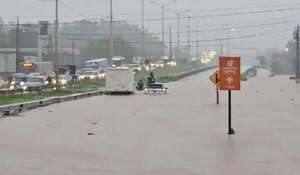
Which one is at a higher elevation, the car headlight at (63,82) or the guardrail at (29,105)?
the car headlight at (63,82)

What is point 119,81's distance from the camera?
55.7m

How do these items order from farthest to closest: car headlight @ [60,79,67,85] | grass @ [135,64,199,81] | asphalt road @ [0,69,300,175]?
1. grass @ [135,64,199,81]
2. car headlight @ [60,79,67,85]
3. asphalt road @ [0,69,300,175]

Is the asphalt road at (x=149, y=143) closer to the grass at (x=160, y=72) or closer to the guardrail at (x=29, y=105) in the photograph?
the guardrail at (x=29, y=105)

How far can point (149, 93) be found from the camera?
181ft

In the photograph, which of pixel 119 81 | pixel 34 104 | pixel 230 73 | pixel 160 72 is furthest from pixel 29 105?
pixel 160 72

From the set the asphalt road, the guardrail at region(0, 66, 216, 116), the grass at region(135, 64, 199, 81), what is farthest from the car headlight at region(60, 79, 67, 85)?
the asphalt road

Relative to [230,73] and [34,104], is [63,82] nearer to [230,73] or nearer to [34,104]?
[34,104]

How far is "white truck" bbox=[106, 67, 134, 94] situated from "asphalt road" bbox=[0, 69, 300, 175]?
23125mm

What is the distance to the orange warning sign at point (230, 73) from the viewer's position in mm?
21656

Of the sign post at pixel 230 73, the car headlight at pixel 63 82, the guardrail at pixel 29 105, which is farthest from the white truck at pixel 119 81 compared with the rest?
the sign post at pixel 230 73

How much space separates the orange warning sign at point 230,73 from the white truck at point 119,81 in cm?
3370

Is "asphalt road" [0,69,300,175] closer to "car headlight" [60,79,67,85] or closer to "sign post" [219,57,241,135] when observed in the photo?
"sign post" [219,57,241,135]

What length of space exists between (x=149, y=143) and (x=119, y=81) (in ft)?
119

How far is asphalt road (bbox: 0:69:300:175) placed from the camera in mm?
14734
